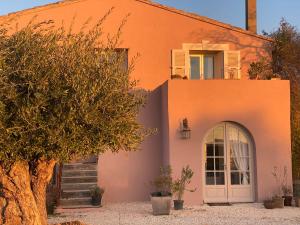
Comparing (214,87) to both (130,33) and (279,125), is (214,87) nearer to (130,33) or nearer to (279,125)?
(279,125)

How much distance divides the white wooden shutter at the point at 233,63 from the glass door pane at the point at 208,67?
2.12 ft

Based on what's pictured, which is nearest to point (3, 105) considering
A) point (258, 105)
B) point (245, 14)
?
point (258, 105)

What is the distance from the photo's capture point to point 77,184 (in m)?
12.3

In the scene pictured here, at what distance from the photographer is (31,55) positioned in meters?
6.07

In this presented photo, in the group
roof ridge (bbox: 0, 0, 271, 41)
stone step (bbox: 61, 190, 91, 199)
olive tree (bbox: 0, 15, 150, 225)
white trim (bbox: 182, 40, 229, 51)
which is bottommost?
stone step (bbox: 61, 190, 91, 199)

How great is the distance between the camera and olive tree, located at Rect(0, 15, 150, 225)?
A: 5812 millimetres

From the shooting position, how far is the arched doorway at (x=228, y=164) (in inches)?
460

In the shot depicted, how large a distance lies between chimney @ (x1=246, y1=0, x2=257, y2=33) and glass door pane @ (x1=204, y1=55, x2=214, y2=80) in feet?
5.83

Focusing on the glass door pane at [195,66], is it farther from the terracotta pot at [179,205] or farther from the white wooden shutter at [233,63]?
the terracotta pot at [179,205]

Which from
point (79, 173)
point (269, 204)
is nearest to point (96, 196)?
point (79, 173)

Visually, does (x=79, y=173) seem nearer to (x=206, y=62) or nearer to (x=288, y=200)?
(x=206, y=62)

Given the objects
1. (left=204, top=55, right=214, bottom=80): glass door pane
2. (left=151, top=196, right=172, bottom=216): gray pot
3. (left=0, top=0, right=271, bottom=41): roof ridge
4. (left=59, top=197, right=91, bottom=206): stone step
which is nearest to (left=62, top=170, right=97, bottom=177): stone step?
(left=59, top=197, right=91, bottom=206): stone step

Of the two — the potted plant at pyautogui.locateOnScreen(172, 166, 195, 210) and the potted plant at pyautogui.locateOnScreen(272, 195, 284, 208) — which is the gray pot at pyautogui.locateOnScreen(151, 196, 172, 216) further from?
the potted plant at pyautogui.locateOnScreen(272, 195, 284, 208)

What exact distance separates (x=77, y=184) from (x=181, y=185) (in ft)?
10.5
